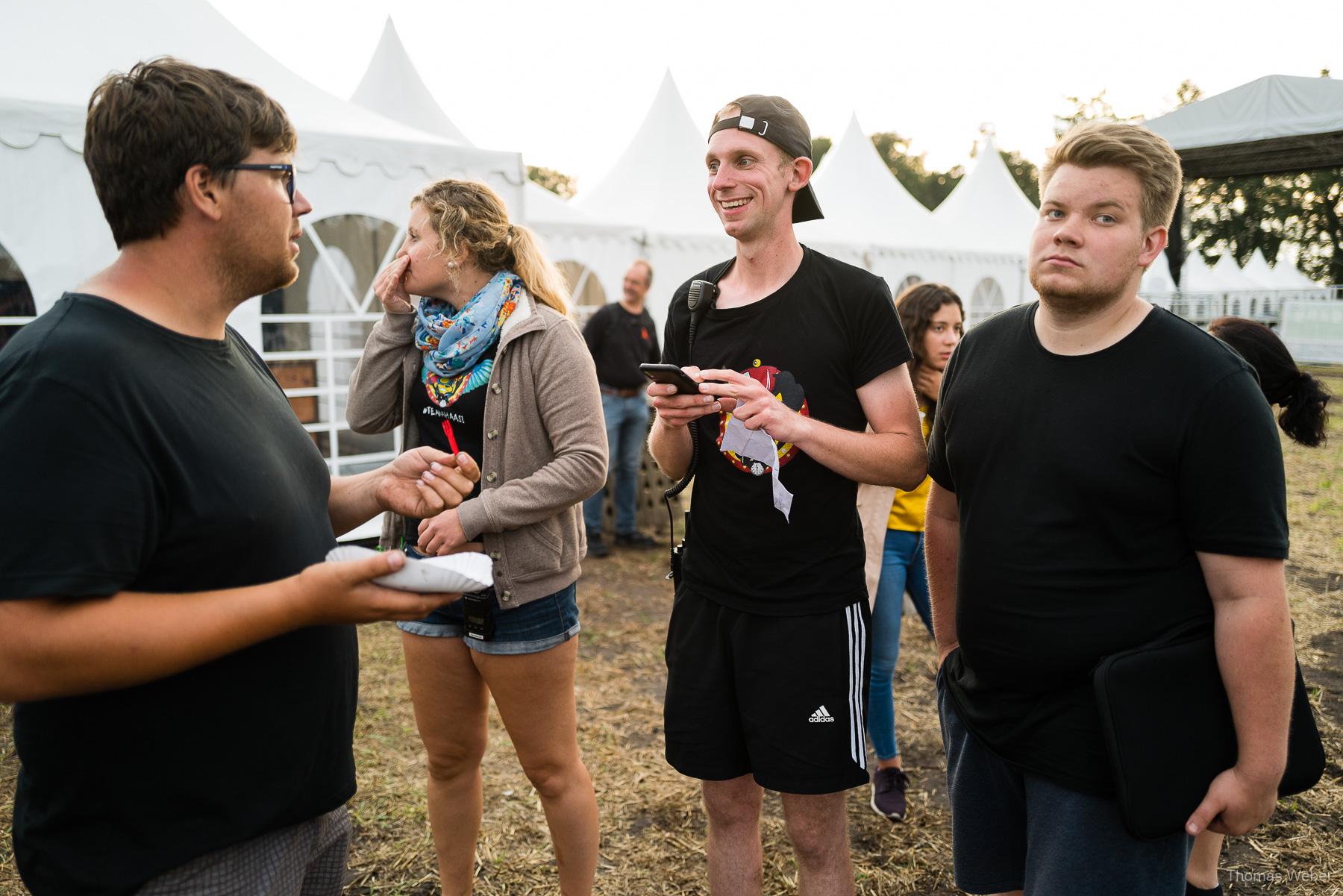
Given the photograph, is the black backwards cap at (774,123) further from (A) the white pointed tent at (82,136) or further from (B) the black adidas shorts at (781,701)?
(A) the white pointed tent at (82,136)

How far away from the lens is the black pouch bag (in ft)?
5.27

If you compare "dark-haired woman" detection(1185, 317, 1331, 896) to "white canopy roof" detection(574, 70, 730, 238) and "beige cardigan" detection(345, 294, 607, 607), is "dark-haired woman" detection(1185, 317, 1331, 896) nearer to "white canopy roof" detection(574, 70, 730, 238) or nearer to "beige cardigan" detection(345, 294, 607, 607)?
"beige cardigan" detection(345, 294, 607, 607)

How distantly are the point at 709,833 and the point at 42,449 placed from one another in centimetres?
194

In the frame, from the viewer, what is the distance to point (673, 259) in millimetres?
11648

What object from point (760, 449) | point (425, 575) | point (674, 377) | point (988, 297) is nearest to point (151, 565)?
point (425, 575)

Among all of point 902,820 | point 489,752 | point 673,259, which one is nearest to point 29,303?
point 489,752

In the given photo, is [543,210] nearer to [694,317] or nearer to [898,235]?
[898,235]

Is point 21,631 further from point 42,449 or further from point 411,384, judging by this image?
point 411,384

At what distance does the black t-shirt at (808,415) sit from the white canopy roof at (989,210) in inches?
653

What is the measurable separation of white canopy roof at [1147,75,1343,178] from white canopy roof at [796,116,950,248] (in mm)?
4688

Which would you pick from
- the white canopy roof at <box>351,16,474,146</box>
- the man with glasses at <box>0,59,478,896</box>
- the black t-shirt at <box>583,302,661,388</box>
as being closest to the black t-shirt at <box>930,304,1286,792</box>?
the man with glasses at <box>0,59,478,896</box>

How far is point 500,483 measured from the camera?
2.45 m

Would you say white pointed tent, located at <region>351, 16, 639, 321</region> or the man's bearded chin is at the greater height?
white pointed tent, located at <region>351, 16, 639, 321</region>

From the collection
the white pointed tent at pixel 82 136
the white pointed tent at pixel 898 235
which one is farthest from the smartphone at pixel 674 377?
the white pointed tent at pixel 898 235
